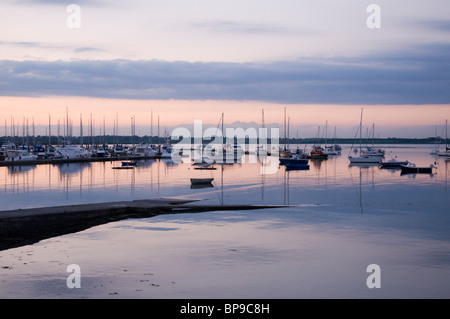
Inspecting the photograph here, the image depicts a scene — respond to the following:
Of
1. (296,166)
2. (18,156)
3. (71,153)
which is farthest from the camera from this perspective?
(71,153)

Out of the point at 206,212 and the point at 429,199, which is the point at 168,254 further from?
the point at 429,199

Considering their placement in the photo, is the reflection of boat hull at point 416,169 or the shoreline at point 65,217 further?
the reflection of boat hull at point 416,169

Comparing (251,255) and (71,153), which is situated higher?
(71,153)

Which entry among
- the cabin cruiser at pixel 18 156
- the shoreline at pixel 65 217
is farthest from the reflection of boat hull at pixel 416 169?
the cabin cruiser at pixel 18 156

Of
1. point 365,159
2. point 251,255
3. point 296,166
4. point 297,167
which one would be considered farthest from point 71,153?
point 251,255

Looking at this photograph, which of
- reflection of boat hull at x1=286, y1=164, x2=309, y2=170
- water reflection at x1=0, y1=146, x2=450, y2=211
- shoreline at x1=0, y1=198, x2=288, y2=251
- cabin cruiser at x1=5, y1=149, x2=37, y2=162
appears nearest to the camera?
shoreline at x1=0, y1=198, x2=288, y2=251

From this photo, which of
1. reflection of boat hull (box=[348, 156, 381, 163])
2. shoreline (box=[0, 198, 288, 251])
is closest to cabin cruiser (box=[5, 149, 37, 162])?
reflection of boat hull (box=[348, 156, 381, 163])

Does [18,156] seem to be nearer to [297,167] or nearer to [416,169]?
[297,167]

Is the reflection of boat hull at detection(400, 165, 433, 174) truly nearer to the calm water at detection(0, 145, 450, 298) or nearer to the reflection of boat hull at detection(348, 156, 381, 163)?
the reflection of boat hull at detection(348, 156, 381, 163)

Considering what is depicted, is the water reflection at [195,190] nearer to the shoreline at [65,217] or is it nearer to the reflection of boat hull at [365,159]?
the shoreline at [65,217]
